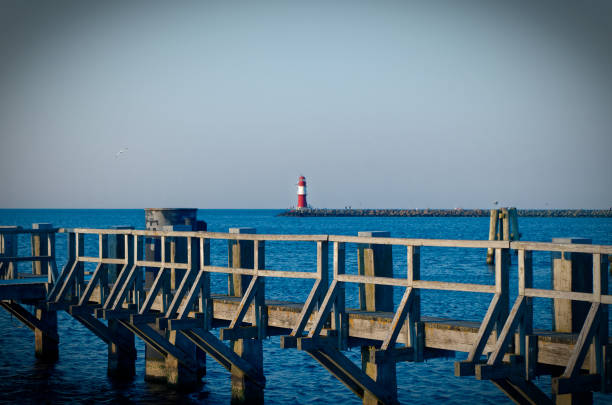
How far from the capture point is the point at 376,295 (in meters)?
10.7

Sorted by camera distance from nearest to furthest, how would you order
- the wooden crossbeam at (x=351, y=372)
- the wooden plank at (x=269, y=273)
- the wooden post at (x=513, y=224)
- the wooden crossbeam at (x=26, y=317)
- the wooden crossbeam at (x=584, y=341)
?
the wooden crossbeam at (x=584, y=341) < the wooden crossbeam at (x=351, y=372) < the wooden plank at (x=269, y=273) < the wooden crossbeam at (x=26, y=317) < the wooden post at (x=513, y=224)

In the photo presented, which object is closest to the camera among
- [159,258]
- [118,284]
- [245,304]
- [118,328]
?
[245,304]

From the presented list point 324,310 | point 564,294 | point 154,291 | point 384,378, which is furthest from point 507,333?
point 154,291

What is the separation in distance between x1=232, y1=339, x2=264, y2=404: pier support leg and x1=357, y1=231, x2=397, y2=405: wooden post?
245cm

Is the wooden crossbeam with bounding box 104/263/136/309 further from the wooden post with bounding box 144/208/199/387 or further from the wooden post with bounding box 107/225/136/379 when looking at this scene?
the wooden post with bounding box 144/208/199/387

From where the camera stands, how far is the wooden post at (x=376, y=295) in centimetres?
999

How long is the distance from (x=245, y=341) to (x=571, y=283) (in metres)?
5.82

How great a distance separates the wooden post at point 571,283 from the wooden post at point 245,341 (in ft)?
14.4

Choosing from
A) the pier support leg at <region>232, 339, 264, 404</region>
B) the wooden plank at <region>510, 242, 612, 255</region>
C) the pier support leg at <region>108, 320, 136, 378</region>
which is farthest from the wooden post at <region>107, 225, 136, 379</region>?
the wooden plank at <region>510, 242, 612, 255</region>

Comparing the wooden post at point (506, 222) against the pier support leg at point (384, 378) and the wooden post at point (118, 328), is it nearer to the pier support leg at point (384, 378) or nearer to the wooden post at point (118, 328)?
the wooden post at point (118, 328)

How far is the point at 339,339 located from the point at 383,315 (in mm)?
664

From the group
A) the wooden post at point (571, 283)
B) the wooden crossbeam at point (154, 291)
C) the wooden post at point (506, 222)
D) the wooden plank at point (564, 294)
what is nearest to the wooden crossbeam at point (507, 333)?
the wooden plank at point (564, 294)

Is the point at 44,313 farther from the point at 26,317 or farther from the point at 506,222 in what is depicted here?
the point at 506,222

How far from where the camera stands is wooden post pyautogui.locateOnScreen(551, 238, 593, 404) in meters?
8.52
